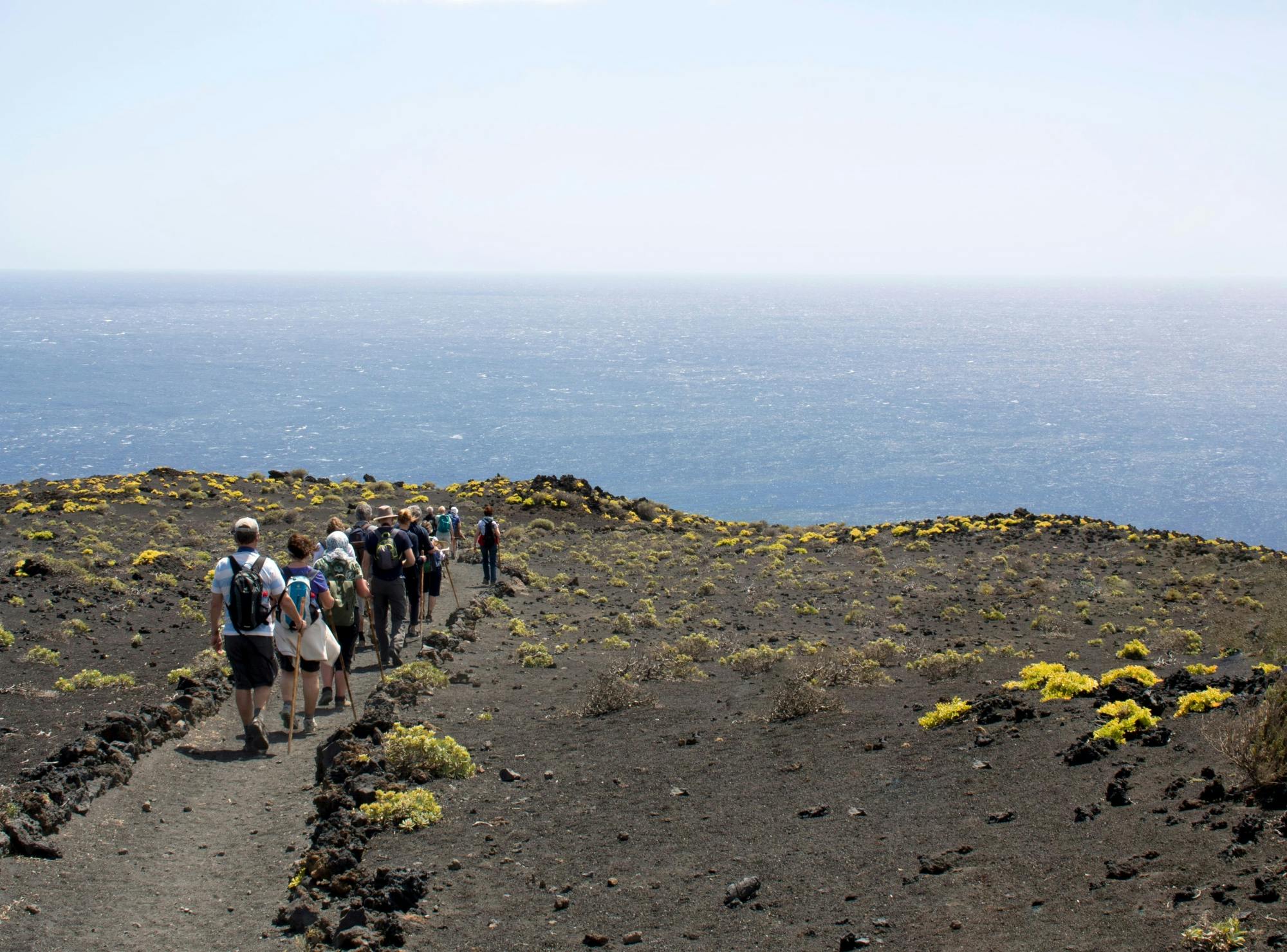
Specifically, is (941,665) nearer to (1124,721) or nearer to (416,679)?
(1124,721)

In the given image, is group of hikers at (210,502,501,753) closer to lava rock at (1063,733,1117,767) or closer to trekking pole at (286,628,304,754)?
trekking pole at (286,628,304,754)

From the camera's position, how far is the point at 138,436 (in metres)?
96.4

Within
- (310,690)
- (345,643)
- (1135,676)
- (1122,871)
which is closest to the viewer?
(1122,871)

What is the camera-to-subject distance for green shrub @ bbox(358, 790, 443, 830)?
766 cm

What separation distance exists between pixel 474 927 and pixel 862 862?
8.52 feet

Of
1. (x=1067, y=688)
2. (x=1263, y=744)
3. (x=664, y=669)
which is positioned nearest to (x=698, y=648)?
(x=664, y=669)

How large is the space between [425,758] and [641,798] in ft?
6.57

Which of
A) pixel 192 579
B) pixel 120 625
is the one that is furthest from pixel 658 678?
pixel 192 579

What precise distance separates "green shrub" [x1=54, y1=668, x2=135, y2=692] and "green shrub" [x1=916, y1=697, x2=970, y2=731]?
916cm

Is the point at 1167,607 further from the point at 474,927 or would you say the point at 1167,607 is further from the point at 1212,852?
the point at 474,927

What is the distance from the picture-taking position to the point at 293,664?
33.1 ft

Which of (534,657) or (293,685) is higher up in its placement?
(293,685)

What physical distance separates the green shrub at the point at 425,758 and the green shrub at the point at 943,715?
4379 mm

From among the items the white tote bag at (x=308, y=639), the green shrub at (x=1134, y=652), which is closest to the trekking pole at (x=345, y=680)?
the white tote bag at (x=308, y=639)
